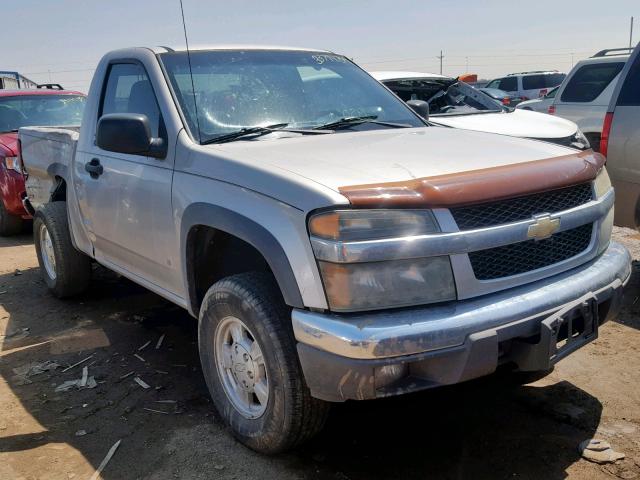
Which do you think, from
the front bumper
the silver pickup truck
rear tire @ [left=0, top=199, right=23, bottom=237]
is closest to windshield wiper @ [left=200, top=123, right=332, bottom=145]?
the silver pickup truck

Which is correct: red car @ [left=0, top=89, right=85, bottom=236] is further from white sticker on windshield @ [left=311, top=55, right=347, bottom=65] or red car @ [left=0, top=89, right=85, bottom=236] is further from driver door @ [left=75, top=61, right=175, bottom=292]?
white sticker on windshield @ [left=311, top=55, right=347, bottom=65]

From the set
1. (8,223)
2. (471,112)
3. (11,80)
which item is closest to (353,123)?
(471,112)

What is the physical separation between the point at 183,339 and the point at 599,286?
9.27 feet

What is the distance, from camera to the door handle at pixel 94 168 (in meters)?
4.04

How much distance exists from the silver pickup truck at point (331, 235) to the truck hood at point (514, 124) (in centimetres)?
280

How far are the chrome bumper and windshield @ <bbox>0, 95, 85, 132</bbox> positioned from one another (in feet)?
23.1

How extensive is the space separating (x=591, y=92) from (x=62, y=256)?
721 cm

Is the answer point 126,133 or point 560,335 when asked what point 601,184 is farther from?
point 126,133

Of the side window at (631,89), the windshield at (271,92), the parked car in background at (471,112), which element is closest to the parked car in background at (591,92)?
the parked car in background at (471,112)

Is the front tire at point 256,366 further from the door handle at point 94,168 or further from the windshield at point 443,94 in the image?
the windshield at point 443,94

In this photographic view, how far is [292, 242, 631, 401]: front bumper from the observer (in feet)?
7.62

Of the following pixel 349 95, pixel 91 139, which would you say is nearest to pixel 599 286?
pixel 349 95

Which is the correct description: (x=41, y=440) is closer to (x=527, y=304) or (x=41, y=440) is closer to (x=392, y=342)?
(x=392, y=342)

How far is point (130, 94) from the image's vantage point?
4004 mm
